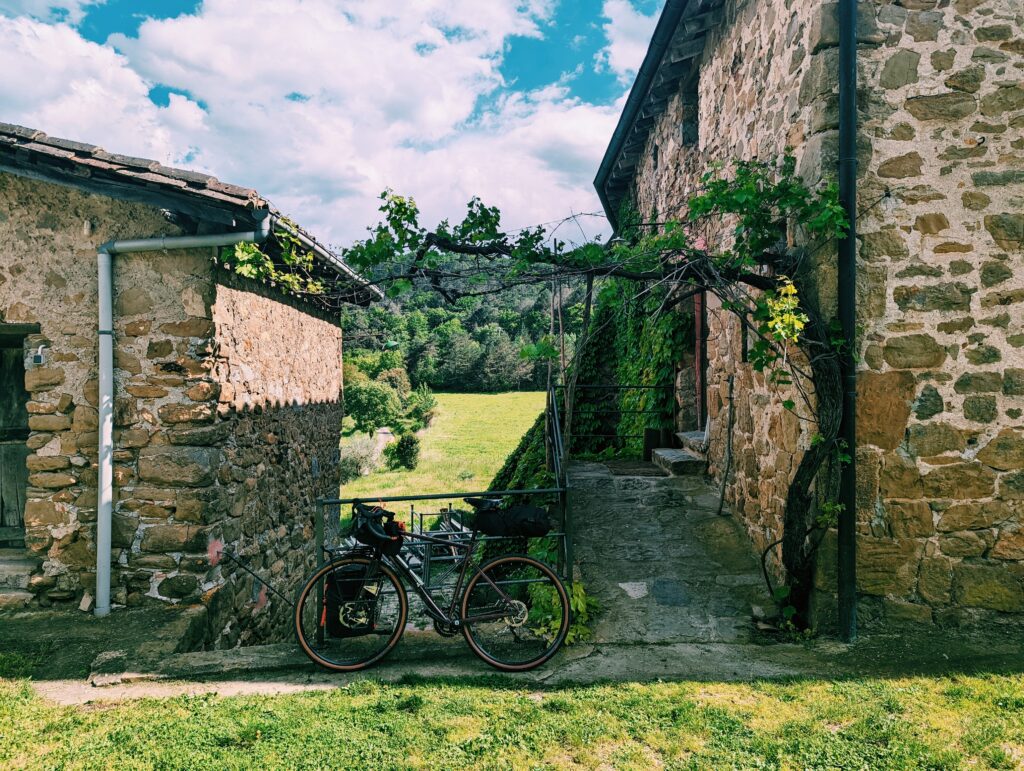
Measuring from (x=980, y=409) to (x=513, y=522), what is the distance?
3.15 metres

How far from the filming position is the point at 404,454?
1014 inches

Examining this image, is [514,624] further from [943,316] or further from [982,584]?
[943,316]

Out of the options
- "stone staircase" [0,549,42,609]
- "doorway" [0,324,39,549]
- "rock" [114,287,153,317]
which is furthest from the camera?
"doorway" [0,324,39,549]

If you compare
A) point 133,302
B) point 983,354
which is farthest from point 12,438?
point 983,354

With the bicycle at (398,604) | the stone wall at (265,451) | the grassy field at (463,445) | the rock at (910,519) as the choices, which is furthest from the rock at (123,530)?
the grassy field at (463,445)

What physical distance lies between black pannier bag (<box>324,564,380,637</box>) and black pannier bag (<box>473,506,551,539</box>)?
80 centimetres

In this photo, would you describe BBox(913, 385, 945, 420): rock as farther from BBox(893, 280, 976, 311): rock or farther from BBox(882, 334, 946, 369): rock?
BBox(893, 280, 976, 311): rock

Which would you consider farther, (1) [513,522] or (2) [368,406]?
(2) [368,406]

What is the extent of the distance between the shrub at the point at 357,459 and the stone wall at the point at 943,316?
21.2 metres

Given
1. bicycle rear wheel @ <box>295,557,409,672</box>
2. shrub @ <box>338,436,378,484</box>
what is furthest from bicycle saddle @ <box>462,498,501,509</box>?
shrub @ <box>338,436,378,484</box>

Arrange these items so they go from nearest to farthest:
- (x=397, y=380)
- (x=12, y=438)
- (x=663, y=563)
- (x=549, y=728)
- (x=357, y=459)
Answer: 1. (x=549, y=728)
2. (x=663, y=563)
3. (x=12, y=438)
4. (x=357, y=459)
5. (x=397, y=380)

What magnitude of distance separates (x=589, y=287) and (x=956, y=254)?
94.1 inches

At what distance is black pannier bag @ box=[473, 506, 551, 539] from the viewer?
164 inches

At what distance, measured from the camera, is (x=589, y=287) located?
4.80 metres
